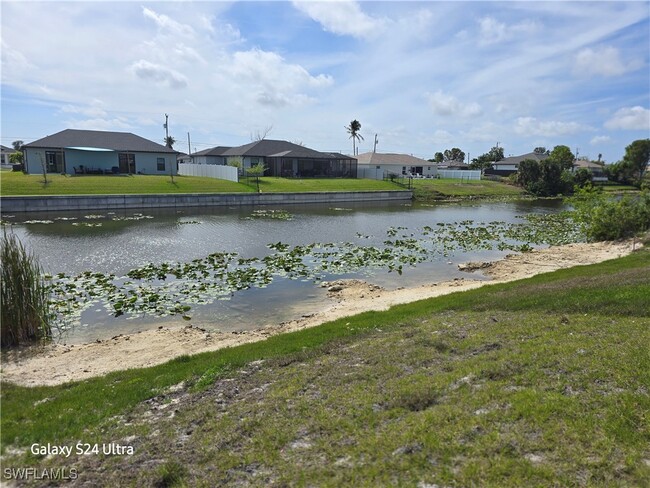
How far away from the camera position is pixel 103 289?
14.5 m

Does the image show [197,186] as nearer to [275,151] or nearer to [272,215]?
[272,215]

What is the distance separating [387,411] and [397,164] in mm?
79193

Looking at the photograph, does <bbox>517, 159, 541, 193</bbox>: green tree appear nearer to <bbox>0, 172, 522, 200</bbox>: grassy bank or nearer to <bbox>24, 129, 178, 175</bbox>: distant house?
<bbox>0, 172, 522, 200</bbox>: grassy bank

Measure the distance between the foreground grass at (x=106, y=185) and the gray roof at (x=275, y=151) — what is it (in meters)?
15.2

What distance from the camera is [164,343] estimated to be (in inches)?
399

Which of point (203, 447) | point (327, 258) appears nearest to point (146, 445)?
point (203, 447)

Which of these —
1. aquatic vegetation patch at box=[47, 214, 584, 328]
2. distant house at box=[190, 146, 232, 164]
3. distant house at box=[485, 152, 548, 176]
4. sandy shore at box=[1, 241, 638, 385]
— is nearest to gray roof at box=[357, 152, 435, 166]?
distant house at box=[485, 152, 548, 176]

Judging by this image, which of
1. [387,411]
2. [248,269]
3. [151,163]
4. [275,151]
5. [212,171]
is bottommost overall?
[248,269]

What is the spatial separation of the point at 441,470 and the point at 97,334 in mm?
9721

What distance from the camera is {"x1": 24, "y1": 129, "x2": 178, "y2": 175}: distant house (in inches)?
1887

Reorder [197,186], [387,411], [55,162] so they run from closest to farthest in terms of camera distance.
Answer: [387,411] → [197,186] → [55,162]

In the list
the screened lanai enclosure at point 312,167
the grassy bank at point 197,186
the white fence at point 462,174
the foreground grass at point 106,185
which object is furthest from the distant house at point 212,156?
the white fence at point 462,174

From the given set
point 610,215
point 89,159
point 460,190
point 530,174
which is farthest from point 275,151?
point 610,215

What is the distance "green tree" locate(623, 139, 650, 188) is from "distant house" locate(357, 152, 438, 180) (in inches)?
1375
